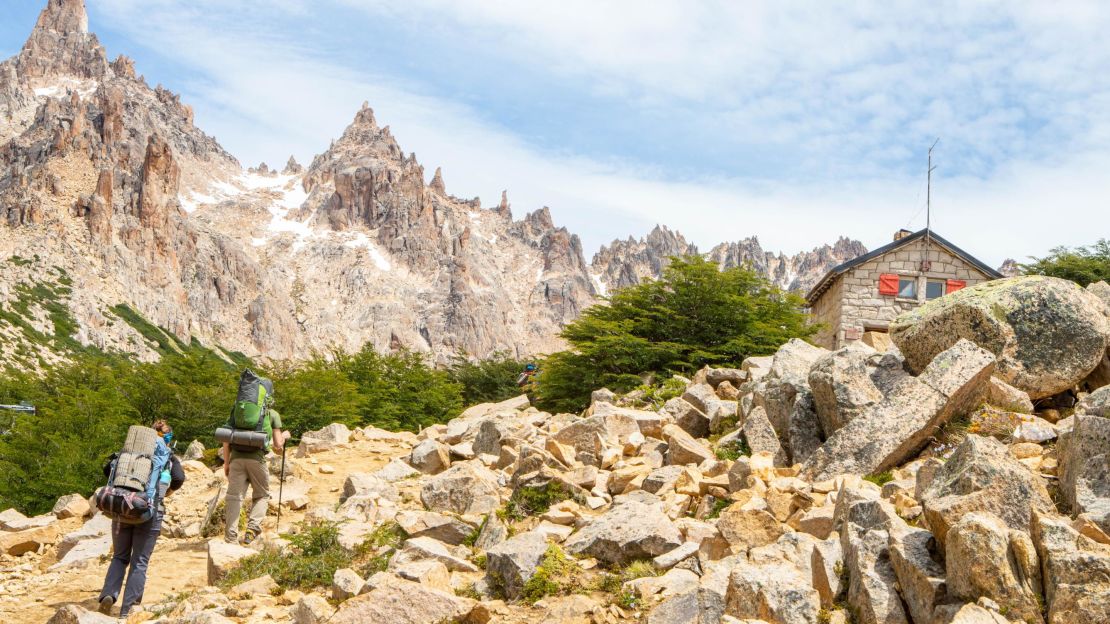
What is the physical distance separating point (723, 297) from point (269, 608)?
14.2 metres

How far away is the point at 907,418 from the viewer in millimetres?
8633

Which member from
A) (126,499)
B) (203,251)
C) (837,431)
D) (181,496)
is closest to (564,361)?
(181,496)

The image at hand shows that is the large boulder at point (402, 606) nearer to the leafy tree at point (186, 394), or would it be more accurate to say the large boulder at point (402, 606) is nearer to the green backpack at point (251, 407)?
the green backpack at point (251, 407)

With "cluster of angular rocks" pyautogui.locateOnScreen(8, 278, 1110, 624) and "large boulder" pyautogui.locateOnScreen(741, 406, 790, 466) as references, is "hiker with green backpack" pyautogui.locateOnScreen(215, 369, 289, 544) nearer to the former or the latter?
"cluster of angular rocks" pyautogui.locateOnScreen(8, 278, 1110, 624)

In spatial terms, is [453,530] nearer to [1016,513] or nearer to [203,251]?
[1016,513]

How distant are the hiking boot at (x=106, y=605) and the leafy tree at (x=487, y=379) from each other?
24.9 m

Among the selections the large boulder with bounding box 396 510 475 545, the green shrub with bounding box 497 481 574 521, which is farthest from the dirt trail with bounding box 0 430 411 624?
the green shrub with bounding box 497 481 574 521

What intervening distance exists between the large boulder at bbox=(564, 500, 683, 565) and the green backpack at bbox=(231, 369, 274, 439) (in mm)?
4310

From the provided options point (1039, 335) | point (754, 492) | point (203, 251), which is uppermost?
point (203, 251)

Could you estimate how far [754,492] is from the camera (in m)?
7.56

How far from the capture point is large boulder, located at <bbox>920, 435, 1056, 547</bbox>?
5570 mm

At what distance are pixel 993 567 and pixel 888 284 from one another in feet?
81.9

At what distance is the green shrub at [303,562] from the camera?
7.42 metres

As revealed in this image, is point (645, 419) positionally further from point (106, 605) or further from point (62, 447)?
point (62, 447)
